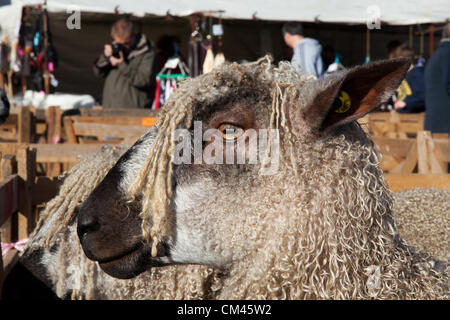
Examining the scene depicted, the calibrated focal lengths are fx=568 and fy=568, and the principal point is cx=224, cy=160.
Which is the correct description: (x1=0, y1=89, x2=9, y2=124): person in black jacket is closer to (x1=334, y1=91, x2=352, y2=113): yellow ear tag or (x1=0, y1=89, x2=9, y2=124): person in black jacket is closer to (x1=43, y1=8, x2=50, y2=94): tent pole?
(x1=334, y1=91, x2=352, y2=113): yellow ear tag

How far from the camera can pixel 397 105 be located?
800 cm

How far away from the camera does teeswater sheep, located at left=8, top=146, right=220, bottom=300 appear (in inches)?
82.4

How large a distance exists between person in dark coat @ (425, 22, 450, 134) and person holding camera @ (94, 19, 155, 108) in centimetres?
309

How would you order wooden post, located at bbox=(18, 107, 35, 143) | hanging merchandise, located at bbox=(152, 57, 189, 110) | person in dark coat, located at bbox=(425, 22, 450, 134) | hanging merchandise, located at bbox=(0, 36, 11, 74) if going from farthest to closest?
hanging merchandise, located at bbox=(0, 36, 11, 74), hanging merchandise, located at bbox=(152, 57, 189, 110), wooden post, located at bbox=(18, 107, 35, 143), person in dark coat, located at bbox=(425, 22, 450, 134)

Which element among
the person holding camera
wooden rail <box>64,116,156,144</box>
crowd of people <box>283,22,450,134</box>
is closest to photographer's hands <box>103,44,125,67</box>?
the person holding camera

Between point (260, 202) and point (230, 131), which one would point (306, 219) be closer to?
point (260, 202)

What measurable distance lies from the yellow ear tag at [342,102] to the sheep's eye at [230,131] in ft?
0.90

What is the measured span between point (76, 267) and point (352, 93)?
50.6 inches

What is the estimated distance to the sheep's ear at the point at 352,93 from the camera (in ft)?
4.95

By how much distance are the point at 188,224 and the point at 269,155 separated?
0.99 feet

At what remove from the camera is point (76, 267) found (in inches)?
87.4

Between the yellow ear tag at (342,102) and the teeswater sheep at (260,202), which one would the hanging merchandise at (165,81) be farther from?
the yellow ear tag at (342,102)
